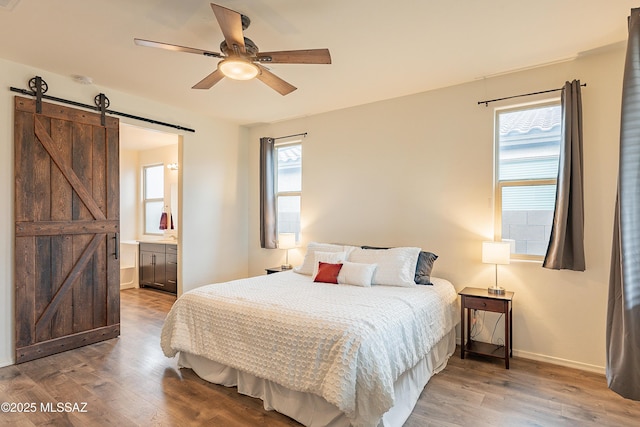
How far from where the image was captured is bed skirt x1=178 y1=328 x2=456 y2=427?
7.03ft

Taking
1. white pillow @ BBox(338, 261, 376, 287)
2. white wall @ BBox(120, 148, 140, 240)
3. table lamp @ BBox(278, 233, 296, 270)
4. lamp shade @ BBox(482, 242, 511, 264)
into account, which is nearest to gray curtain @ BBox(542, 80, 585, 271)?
lamp shade @ BBox(482, 242, 511, 264)

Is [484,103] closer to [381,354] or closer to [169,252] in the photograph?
[381,354]

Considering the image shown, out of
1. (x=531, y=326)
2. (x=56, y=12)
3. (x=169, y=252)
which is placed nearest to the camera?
(x=56, y=12)

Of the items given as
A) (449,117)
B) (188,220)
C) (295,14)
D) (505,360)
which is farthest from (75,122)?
(505,360)

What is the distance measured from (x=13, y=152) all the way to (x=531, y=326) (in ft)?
16.9

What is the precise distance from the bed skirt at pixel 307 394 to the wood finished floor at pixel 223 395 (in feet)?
0.18

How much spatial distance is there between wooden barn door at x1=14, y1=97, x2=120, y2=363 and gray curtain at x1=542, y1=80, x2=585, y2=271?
454 cm

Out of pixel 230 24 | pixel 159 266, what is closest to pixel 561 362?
pixel 230 24

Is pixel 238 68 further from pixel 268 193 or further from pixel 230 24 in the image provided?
pixel 268 193

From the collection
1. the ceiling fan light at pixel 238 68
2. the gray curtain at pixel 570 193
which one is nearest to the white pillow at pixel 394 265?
the gray curtain at pixel 570 193

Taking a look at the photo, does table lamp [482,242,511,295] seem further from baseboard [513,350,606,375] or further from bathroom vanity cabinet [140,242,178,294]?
bathroom vanity cabinet [140,242,178,294]

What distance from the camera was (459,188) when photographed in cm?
369

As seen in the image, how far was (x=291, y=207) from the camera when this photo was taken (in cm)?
525

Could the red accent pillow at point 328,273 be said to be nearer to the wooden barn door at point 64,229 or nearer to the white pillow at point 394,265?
the white pillow at point 394,265
